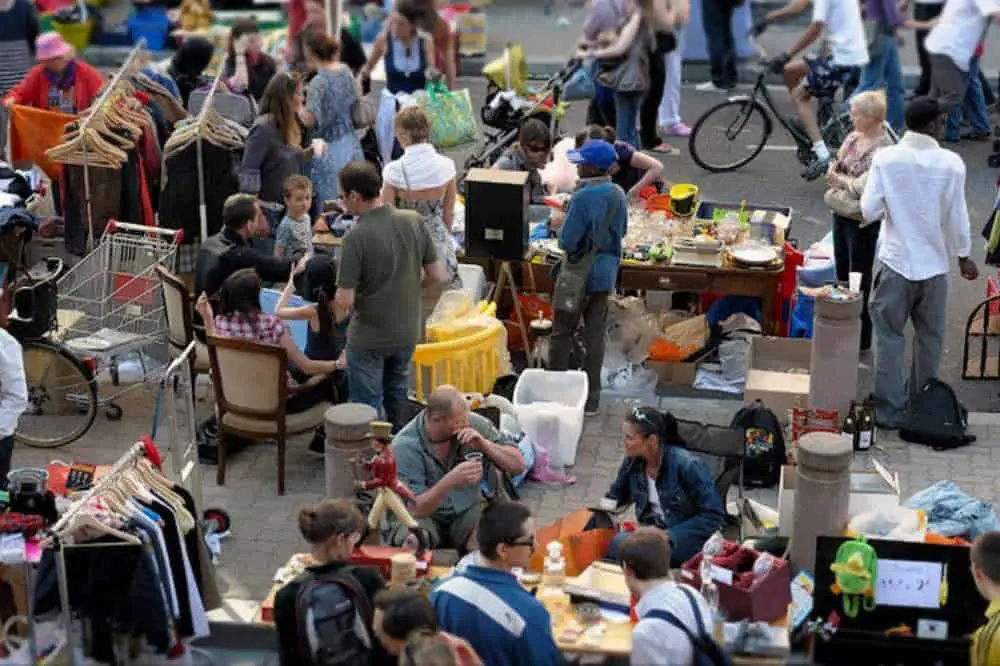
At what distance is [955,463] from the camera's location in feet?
35.8

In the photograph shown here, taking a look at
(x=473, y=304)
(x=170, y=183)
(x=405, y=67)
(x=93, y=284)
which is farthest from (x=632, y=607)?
(x=405, y=67)

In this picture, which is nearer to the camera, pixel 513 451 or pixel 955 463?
pixel 513 451

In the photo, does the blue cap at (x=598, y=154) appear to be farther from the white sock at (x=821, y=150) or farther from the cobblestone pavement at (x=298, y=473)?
the white sock at (x=821, y=150)

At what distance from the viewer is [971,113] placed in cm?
1762

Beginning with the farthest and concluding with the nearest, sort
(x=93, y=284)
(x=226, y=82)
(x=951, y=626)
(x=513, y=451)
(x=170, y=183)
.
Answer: (x=226, y=82)
(x=170, y=183)
(x=93, y=284)
(x=513, y=451)
(x=951, y=626)

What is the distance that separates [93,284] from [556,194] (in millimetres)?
3553

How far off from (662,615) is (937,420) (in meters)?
4.85

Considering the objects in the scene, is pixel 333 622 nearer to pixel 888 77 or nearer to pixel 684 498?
pixel 684 498

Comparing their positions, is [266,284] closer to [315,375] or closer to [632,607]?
[315,375]

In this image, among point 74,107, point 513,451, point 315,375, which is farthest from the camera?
point 74,107

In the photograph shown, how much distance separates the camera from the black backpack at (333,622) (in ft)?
22.2

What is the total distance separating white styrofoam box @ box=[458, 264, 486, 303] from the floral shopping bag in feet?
10.6

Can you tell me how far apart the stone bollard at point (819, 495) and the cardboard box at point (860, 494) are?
192 mm

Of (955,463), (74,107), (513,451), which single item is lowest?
(955,463)
